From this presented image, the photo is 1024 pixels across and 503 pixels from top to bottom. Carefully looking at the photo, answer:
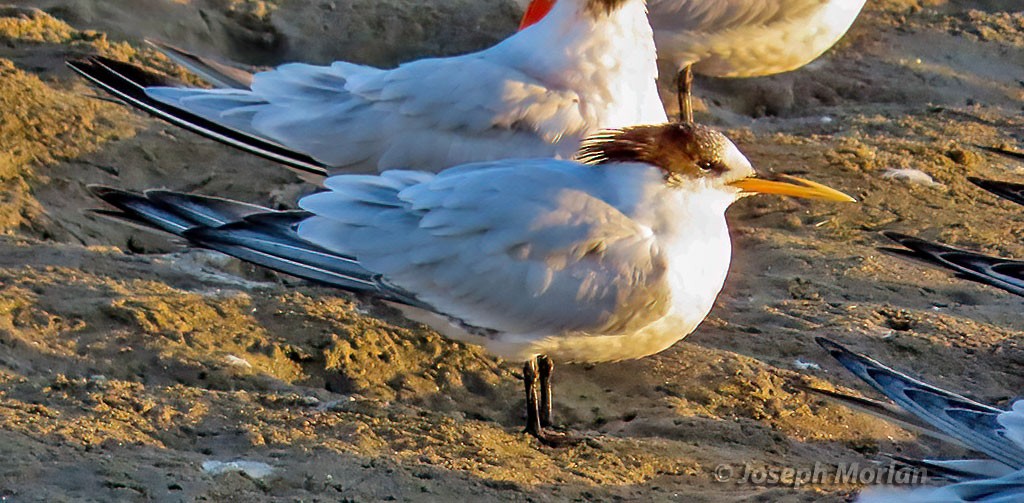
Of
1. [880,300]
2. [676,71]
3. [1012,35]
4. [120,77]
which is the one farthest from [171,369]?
[1012,35]

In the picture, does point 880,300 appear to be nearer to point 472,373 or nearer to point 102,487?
point 472,373

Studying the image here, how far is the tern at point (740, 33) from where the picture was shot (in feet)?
20.5

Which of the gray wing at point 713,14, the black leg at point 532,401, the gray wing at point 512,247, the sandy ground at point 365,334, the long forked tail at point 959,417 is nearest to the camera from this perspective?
the long forked tail at point 959,417

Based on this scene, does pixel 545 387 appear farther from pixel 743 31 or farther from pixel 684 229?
pixel 743 31

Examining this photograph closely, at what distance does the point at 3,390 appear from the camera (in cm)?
358

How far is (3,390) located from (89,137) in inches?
81.6

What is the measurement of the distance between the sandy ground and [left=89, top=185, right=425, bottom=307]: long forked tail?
1.07 ft

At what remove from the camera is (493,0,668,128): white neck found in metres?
4.70

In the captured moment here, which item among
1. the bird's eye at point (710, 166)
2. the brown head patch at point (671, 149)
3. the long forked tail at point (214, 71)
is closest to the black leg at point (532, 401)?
the brown head patch at point (671, 149)

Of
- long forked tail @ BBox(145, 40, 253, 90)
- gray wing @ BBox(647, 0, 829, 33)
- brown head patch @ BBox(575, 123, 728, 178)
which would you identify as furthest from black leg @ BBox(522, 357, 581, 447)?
gray wing @ BBox(647, 0, 829, 33)

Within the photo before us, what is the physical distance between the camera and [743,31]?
629 cm

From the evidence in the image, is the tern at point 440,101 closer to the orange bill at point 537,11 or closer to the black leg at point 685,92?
the orange bill at point 537,11

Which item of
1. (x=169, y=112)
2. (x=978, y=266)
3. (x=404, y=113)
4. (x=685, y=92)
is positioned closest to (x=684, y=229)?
(x=978, y=266)

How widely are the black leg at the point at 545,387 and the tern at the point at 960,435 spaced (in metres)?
1.07
